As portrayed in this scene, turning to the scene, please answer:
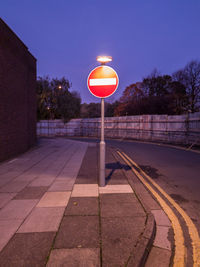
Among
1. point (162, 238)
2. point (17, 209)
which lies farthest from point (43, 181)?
point (162, 238)

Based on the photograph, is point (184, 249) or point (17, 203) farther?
point (17, 203)

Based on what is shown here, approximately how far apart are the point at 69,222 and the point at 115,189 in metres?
2.03

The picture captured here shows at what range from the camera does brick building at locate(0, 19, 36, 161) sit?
30.5 ft

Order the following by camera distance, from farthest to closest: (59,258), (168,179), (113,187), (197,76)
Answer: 1. (197,76)
2. (168,179)
3. (113,187)
4. (59,258)

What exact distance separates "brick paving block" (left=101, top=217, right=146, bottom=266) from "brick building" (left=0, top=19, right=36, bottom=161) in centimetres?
740

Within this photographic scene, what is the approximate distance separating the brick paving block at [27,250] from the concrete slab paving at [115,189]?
2.21 metres

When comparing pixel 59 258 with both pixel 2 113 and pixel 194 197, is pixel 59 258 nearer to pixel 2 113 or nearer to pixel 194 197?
pixel 194 197

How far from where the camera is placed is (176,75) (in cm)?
4322

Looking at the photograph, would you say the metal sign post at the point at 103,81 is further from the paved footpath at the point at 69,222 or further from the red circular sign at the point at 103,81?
the paved footpath at the point at 69,222

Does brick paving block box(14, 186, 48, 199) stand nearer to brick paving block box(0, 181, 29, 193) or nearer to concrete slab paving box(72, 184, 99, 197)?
brick paving block box(0, 181, 29, 193)

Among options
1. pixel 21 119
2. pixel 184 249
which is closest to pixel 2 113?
pixel 21 119

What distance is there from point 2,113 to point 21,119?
7.70ft

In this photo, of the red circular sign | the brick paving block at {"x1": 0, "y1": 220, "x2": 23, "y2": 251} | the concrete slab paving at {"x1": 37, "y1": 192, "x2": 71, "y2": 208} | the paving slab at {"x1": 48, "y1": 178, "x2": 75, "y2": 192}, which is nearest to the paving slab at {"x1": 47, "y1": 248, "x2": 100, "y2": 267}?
the brick paving block at {"x1": 0, "y1": 220, "x2": 23, "y2": 251}

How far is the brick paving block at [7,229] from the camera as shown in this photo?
296 centimetres
